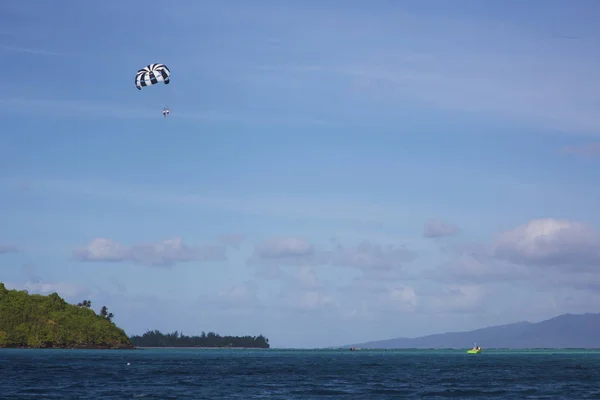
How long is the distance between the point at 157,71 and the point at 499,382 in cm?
6439

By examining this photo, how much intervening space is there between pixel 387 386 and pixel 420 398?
17.8 metres

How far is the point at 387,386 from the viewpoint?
9762 centimetres

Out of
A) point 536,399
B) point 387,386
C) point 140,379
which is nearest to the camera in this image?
point 536,399

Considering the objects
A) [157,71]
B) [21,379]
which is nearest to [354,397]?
[21,379]

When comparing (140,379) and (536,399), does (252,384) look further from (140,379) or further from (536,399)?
(536,399)

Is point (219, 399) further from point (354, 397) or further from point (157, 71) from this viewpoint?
point (157, 71)

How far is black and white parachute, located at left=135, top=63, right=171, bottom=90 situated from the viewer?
107969 mm

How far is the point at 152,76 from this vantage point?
4296 inches

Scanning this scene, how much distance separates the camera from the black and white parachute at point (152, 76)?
4251 inches

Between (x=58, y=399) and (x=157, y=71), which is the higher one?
(x=157, y=71)

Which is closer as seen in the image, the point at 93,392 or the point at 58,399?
the point at 58,399

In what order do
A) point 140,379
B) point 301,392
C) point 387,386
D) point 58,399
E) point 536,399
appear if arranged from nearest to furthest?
point 58,399
point 536,399
point 301,392
point 387,386
point 140,379

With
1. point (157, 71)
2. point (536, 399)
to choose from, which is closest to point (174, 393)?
point (536, 399)

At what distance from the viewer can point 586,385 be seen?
101m
